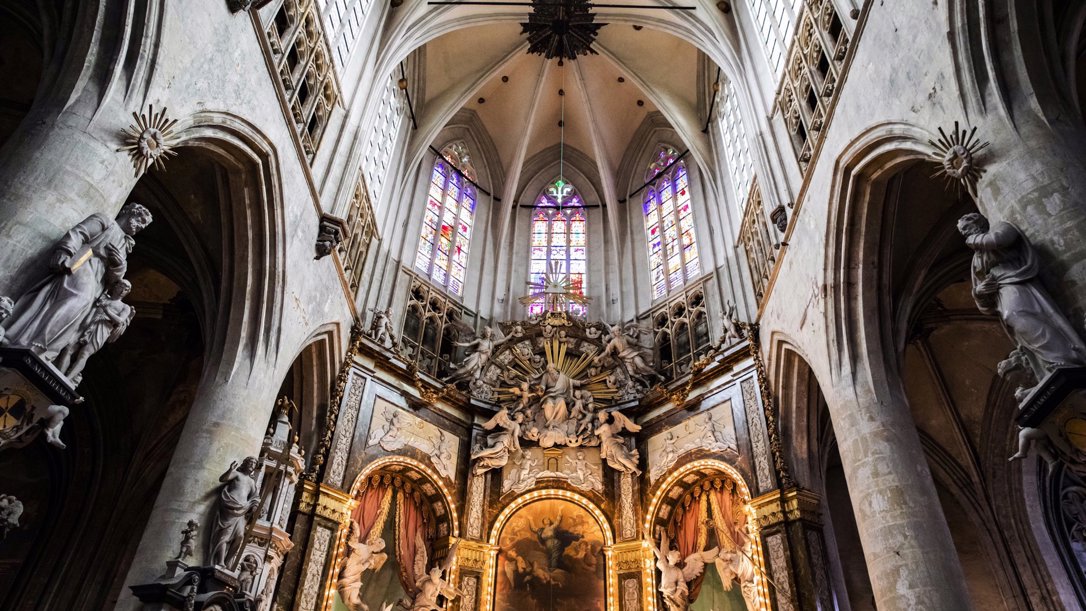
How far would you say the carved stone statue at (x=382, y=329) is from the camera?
13.6 m

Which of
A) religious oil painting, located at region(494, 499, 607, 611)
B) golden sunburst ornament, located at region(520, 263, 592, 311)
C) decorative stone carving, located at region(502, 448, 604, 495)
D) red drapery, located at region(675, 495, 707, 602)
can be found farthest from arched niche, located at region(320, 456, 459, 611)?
golden sunburst ornament, located at region(520, 263, 592, 311)

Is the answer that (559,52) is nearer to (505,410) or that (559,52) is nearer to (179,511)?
(505,410)

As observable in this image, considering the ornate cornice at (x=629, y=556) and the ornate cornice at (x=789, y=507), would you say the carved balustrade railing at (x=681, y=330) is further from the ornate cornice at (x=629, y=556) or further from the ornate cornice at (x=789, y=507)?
the ornate cornice at (x=789, y=507)

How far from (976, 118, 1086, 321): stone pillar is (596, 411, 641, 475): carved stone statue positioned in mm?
9185

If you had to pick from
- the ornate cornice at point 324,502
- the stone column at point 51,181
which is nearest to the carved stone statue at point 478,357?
the ornate cornice at point 324,502

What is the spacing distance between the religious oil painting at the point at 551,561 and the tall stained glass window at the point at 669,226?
6.00 m

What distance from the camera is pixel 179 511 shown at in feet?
25.5

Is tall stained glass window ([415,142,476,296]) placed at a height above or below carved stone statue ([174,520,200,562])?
above

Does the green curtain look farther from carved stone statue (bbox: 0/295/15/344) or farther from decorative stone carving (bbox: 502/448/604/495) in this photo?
carved stone statue (bbox: 0/295/15/344)

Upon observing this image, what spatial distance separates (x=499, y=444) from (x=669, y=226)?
7.74m

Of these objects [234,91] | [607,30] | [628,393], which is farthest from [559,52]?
[234,91]

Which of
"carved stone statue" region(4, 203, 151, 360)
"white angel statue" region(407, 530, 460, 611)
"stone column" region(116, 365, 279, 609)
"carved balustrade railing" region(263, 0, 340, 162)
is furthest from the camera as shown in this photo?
"white angel statue" region(407, 530, 460, 611)

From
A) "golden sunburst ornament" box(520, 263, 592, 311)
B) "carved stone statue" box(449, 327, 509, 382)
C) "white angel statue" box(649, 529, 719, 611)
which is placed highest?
"golden sunburst ornament" box(520, 263, 592, 311)

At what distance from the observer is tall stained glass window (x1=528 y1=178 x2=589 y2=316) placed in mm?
18953
